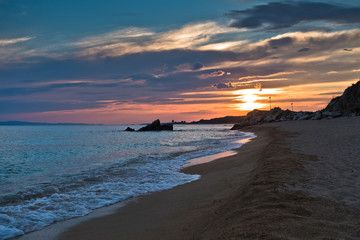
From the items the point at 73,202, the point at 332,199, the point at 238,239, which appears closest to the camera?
the point at 238,239

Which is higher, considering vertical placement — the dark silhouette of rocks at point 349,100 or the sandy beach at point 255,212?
the dark silhouette of rocks at point 349,100

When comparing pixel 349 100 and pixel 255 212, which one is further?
pixel 349 100

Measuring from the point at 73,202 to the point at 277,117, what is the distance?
8279 cm

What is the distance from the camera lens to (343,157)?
34.9 feet

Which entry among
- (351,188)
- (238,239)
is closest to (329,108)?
(351,188)

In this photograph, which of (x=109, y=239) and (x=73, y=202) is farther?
(x=73, y=202)

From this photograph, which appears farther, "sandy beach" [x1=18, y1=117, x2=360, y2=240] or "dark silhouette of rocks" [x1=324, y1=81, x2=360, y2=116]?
"dark silhouette of rocks" [x1=324, y1=81, x2=360, y2=116]

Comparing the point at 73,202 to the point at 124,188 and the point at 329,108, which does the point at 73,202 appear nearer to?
the point at 124,188

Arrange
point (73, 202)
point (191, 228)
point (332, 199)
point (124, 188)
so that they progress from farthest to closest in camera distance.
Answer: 1. point (124, 188)
2. point (73, 202)
3. point (332, 199)
4. point (191, 228)

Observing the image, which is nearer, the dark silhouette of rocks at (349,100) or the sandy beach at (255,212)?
the sandy beach at (255,212)

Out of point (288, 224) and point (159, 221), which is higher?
point (288, 224)

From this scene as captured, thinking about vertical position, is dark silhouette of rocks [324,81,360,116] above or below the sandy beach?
above

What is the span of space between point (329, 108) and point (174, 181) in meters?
70.4

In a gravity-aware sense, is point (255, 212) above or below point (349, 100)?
below
